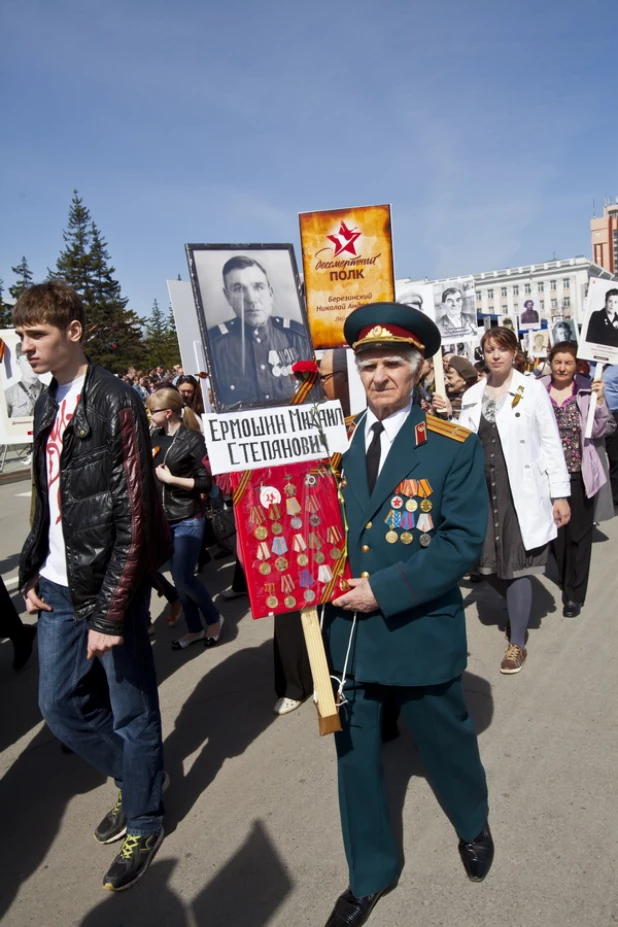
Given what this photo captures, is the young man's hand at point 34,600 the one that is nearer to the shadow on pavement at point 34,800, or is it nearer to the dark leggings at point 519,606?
the shadow on pavement at point 34,800

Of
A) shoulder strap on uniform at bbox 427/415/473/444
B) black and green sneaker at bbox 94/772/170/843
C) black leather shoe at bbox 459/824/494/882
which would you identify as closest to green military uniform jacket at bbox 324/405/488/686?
shoulder strap on uniform at bbox 427/415/473/444

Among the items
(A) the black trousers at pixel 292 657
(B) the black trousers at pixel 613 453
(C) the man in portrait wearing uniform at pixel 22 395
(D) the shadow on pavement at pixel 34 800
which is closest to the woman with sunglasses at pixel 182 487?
(A) the black trousers at pixel 292 657

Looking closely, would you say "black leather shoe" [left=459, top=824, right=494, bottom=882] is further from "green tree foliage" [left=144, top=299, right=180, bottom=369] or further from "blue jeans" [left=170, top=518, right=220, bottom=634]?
"green tree foliage" [left=144, top=299, right=180, bottom=369]

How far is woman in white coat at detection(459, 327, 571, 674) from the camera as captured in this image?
3949 millimetres

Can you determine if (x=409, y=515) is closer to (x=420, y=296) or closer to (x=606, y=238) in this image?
(x=420, y=296)

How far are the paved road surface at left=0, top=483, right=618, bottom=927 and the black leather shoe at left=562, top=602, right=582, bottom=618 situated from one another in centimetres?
37

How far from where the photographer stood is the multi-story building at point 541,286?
9950 centimetres

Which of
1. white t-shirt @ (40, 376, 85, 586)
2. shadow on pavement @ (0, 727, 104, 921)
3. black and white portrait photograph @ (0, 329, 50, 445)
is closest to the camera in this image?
white t-shirt @ (40, 376, 85, 586)

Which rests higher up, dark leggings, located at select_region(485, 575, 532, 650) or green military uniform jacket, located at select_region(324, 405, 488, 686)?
green military uniform jacket, located at select_region(324, 405, 488, 686)

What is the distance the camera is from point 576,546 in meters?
4.83

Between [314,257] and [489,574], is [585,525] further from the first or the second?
[314,257]

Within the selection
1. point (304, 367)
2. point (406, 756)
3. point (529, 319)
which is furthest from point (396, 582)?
point (529, 319)

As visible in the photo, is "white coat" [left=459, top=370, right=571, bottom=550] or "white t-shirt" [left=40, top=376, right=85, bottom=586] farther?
"white coat" [left=459, top=370, right=571, bottom=550]

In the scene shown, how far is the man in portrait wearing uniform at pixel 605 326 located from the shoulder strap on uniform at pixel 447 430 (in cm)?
361
